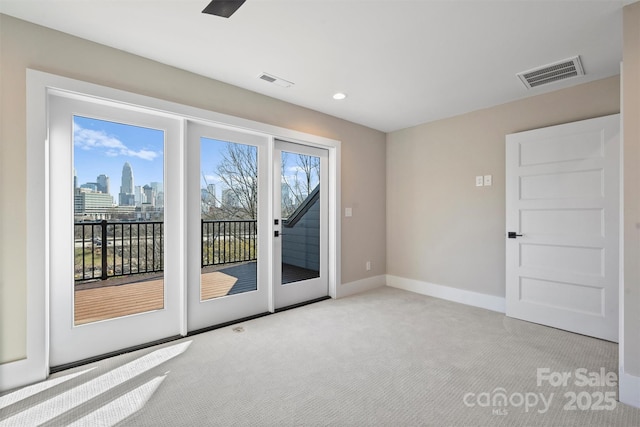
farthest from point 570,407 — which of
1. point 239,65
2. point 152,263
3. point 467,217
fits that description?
point 239,65

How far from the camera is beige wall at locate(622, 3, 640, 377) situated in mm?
1885

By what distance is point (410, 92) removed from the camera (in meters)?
3.31

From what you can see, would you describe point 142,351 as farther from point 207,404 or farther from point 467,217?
point 467,217

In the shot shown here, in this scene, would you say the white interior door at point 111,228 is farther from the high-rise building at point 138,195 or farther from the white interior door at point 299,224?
the white interior door at point 299,224

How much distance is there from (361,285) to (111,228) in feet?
10.5

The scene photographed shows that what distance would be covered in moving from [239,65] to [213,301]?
229 centimetres

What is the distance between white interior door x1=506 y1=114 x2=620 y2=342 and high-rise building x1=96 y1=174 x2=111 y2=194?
4.05 m

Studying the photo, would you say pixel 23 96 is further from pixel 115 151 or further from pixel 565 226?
pixel 565 226

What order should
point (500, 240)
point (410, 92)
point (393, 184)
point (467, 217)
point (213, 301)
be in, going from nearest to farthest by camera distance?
point (213, 301), point (410, 92), point (500, 240), point (467, 217), point (393, 184)

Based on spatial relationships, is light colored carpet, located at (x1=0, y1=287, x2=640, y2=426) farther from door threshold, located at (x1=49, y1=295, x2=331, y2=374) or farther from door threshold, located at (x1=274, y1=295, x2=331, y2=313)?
door threshold, located at (x1=274, y1=295, x2=331, y2=313)

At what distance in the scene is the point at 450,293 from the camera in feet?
13.4

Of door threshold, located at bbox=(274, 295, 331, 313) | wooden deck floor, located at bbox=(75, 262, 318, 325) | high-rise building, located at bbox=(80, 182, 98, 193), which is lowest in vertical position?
door threshold, located at bbox=(274, 295, 331, 313)

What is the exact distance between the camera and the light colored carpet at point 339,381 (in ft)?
5.83

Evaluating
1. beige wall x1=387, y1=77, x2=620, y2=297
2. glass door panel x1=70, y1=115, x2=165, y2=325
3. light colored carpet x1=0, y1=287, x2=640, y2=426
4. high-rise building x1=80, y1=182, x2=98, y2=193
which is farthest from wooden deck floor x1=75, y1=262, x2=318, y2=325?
beige wall x1=387, y1=77, x2=620, y2=297
